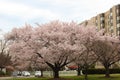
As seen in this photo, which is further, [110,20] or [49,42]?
[110,20]

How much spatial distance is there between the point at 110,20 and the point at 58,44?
5996 cm

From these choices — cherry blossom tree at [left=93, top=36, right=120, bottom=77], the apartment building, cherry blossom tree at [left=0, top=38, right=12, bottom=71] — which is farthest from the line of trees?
the apartment building

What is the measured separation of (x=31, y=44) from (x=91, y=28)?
9.88 meters

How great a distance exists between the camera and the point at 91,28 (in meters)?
45.1

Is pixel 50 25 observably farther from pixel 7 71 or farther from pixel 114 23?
pixel 114 23

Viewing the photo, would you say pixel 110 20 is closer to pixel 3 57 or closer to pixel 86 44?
pixel 3 57

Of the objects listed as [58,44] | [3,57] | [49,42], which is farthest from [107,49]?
[3,57]

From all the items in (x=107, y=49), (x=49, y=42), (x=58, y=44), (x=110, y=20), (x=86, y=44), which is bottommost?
(x=107, y=49)

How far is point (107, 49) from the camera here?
4484 centimetres

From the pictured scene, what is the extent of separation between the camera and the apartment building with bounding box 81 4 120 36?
92.0 metres

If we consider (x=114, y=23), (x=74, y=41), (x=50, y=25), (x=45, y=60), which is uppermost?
(x=114, y=23)

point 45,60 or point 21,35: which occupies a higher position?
point 21,35

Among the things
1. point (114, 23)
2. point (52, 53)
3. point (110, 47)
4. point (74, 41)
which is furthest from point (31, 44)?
point (114, 23)

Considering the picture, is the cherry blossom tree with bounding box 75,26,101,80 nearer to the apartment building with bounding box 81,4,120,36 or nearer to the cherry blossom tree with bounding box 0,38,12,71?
the cherry blossom tree with bounding box 0,38,12,71
